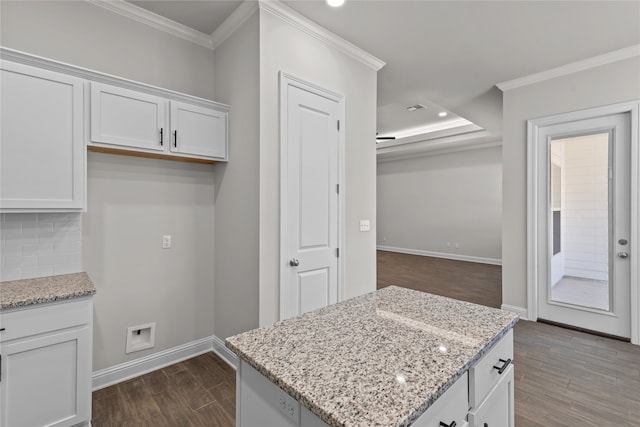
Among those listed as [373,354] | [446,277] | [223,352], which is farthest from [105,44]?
[446,277]

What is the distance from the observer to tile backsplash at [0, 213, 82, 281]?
200 cm

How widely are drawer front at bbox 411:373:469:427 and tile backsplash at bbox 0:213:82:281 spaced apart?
97.5 inches

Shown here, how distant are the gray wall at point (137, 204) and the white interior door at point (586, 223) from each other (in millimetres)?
3795

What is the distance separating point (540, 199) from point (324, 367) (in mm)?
3824

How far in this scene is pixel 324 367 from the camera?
0.96 m

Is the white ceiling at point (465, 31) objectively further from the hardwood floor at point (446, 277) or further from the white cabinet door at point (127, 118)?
the hardwood floor at point (446, 277)

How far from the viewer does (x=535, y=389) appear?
2.39 metres

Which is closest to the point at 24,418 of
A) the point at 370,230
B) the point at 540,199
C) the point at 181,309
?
the point at 181,309

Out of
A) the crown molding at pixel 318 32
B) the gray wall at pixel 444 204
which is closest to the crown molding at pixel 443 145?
A: the gray wall at pixel 444 204

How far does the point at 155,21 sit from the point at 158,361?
2.87 meters

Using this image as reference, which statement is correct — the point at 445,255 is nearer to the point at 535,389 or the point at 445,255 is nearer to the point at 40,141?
the point at 535,389

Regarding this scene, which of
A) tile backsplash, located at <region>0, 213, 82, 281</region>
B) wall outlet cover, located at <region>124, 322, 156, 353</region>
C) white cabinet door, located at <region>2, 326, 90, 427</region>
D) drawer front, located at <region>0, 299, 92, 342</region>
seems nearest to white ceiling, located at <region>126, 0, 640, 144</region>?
tile backsplash, located at <region>0, 213, 82, 281</region>

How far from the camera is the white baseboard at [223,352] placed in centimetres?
265

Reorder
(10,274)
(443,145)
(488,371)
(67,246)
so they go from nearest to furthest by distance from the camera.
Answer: (488,371) → (10,274) → (67,246) → (443,145)
